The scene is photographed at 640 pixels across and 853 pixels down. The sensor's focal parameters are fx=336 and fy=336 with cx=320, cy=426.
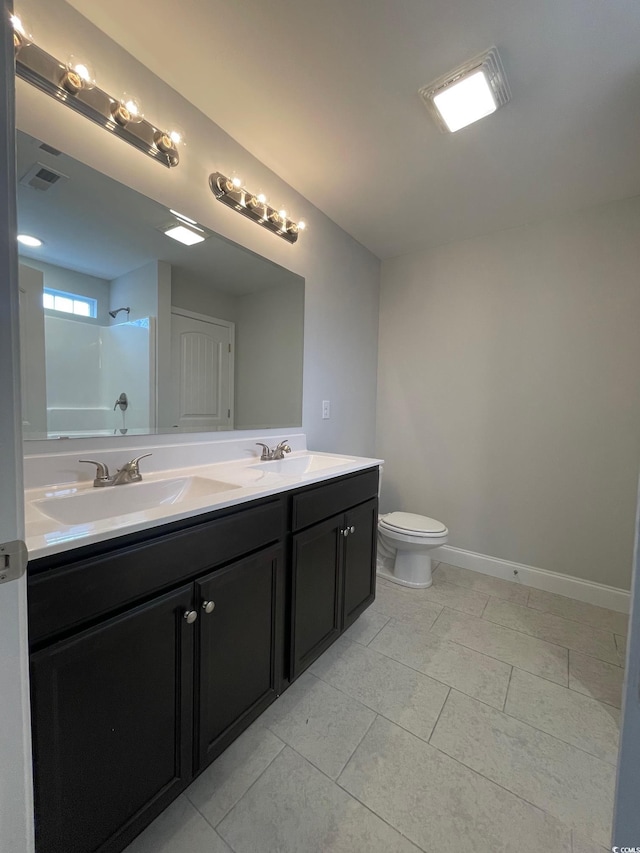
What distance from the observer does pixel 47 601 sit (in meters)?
0.65

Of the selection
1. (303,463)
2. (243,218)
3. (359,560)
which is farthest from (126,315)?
(359,560)

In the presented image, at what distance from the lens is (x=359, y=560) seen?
167 centimetres

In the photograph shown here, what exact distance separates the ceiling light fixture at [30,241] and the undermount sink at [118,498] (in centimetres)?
77

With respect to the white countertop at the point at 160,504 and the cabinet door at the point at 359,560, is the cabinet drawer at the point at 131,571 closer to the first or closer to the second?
the white countertop at the point at 160,504

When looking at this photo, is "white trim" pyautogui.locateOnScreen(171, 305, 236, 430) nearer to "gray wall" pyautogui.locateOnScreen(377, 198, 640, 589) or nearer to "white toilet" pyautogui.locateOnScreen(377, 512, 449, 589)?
"white toilet" pyautogui.locateOnScreen(377, 512, 449, 589)

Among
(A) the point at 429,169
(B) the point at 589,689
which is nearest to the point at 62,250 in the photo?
(A) the point at 429,169

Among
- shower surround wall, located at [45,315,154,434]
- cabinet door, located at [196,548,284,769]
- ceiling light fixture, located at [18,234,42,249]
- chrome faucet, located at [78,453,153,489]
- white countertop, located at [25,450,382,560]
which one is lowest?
cabinet door, located at [196,548,284,769]

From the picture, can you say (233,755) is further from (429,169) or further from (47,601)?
(429,169)

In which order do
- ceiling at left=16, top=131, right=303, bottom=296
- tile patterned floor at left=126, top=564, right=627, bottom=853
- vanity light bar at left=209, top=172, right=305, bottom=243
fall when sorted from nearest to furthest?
tile patterned floor at left=126, top=564, right=627, bottom=853, ceiling at left=16, top=131, right=303, bottom=296, vanity light bar at left=209, top=172, right=305, bottom=243

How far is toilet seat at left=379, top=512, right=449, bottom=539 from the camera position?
2098 millimetres

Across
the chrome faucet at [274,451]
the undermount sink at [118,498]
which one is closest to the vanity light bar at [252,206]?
the chrome faucet at [274,451]

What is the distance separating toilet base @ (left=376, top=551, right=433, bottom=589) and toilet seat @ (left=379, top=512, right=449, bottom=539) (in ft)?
0.69

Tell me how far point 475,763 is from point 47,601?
54.6 inches

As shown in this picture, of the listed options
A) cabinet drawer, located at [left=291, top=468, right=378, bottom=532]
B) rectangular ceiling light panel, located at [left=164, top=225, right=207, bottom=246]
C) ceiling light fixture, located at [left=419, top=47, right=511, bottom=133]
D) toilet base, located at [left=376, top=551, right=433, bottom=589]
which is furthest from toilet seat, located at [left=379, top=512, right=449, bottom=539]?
ceiling light fixture, located at [left=419, top=47, right=511, bottom=133]
